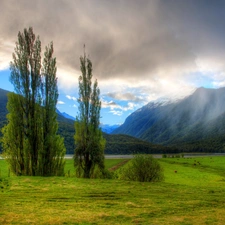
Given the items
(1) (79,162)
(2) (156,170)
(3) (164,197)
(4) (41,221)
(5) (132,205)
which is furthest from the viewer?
(2) (156,170)

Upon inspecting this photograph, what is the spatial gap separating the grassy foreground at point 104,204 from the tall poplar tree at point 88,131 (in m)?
7.44

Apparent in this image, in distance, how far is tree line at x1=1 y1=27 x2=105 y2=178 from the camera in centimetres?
2598

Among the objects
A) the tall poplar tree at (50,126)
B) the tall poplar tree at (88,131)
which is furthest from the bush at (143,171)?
the tall poplar tree at (50,126)

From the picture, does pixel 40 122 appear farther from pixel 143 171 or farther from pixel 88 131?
pixel 143 171

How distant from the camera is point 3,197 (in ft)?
48.4

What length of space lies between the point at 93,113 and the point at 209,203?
1779 centimetres

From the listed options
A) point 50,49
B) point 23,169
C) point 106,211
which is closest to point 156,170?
point 23,169

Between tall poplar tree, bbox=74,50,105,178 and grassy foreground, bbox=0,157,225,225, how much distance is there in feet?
24.4

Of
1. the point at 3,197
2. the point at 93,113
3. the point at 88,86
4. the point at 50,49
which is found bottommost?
the point at 3,197

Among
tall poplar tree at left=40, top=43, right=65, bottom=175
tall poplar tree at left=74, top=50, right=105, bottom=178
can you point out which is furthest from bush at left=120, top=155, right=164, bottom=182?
tall poplar tree at left=40, top=43, right=65, bottom=175

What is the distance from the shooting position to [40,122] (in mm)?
26672

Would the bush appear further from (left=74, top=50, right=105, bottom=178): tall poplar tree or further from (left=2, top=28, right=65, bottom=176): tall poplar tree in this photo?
(left=2, top=28, right=65, bottom=176): tall poplar tree

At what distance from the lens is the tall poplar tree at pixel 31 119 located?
25.9 m

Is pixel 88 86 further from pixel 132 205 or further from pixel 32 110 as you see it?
pixel 132 205
